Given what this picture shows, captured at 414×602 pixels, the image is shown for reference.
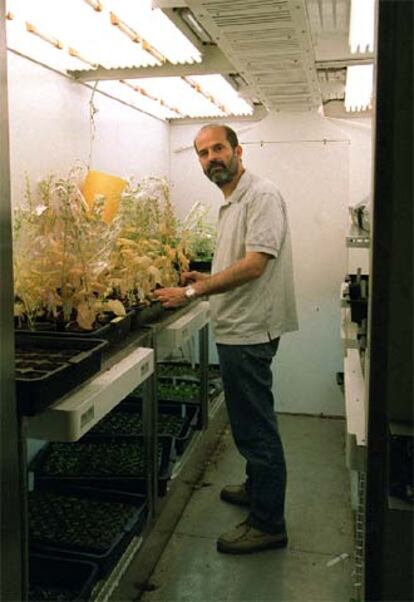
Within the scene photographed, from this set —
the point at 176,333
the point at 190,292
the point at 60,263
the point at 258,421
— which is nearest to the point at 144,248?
the point at 190,292

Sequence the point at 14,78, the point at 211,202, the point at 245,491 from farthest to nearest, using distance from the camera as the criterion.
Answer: the point at 211,202 → the point at 245,491 → the point at 14,78

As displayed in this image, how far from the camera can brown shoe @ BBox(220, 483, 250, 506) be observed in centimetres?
295

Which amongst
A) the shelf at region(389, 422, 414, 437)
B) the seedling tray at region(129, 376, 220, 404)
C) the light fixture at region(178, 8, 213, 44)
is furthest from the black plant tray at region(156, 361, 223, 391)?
the shelf at region(389, 422, 414, 437)

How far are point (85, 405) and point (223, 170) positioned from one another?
58.4 inches

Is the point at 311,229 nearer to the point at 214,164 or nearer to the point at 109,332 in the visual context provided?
the point at 214,164

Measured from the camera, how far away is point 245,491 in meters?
2.98

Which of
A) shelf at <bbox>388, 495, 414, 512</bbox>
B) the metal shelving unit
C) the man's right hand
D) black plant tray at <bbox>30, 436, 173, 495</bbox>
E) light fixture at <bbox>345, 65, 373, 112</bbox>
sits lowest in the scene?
black plant tray at <bbox>30, 436, 173, 495</bbox>

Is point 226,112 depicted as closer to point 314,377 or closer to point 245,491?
point 314,377

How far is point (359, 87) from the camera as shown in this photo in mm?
3238

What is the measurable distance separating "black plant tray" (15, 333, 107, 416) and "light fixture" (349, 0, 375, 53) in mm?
1329

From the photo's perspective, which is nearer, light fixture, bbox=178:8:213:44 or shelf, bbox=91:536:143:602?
shelf, bbox=91:536:143:602

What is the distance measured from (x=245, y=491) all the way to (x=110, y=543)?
118 cm

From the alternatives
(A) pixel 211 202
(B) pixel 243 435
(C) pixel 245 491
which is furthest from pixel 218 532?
(A) pixel 211 202

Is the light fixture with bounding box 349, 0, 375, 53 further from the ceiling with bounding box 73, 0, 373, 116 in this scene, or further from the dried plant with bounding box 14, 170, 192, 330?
the dried plant with bounding box 14, 170, 192, 330
